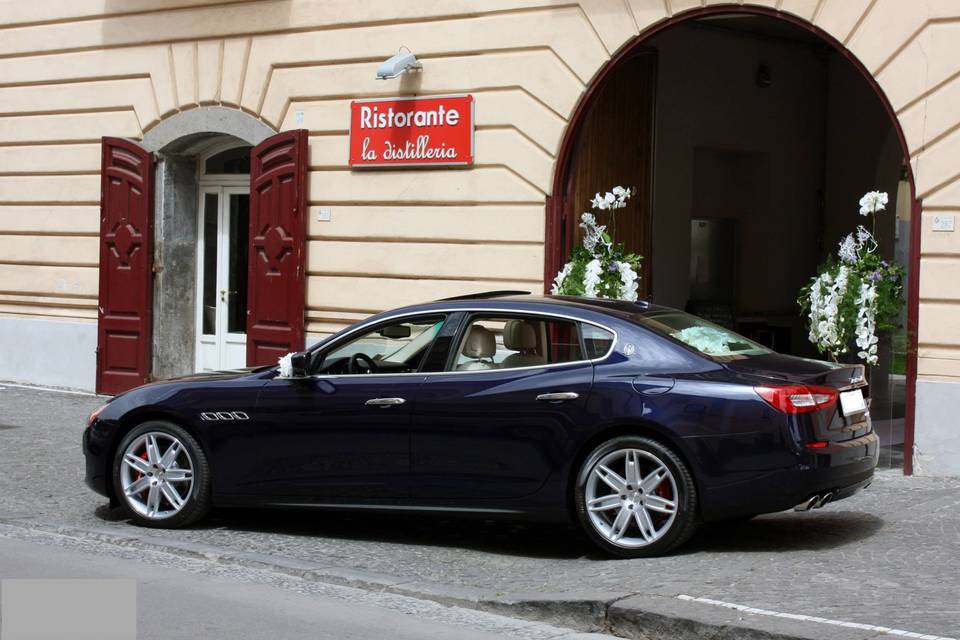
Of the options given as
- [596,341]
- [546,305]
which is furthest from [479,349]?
[596,341]

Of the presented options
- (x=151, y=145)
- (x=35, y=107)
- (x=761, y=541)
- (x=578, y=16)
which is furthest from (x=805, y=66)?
(x=761, y=541)

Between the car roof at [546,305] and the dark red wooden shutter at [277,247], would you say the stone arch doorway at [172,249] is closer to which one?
the dark red wooden shutter at [277,247]

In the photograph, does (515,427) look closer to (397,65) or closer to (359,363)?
(359,363)

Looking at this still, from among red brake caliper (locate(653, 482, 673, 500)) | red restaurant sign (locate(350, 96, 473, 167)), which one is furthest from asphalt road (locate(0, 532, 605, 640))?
red restaurant sign (locate(350, 96, 473, 167))

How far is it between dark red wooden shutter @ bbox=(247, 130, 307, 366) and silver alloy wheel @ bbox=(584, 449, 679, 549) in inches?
306

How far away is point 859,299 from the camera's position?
37.7 ft

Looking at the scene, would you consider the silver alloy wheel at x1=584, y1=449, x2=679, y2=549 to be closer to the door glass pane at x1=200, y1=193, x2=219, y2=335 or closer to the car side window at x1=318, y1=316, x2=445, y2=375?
the car side window at x1=318, y1=316, x2=445, y2=375

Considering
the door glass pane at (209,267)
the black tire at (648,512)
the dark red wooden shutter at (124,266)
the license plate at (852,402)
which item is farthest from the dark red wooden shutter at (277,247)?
the license plate at (852,402)

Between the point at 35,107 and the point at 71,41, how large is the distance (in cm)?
95

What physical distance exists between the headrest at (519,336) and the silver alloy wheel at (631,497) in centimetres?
85

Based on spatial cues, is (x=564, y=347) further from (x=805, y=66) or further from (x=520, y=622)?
(x=805, y=66)

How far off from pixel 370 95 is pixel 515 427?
7393 millimetres

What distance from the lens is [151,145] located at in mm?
16625

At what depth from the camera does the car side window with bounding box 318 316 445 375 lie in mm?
8672
